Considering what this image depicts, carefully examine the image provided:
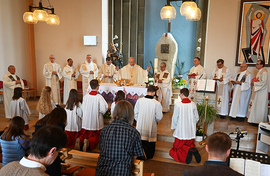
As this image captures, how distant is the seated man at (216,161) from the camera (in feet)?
5.23

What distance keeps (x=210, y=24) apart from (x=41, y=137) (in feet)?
24.3

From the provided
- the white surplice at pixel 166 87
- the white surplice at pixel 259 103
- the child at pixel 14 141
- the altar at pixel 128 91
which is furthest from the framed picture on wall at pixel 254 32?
the child at pixel 14 141

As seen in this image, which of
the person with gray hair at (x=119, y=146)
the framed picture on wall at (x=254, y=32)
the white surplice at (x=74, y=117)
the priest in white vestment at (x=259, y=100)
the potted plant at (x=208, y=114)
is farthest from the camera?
the framed picture on wall at (x=254, y=32)

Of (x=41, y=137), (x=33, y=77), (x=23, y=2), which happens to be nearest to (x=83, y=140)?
(x=41, y=137)

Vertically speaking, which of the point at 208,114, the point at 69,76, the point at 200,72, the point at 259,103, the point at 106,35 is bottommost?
the point at 208,114

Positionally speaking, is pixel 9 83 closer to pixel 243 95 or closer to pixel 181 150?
pixel 181 150

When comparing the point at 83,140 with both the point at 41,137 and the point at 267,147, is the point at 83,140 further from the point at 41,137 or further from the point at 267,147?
the point at 267,147

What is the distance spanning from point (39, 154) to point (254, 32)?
298 inches

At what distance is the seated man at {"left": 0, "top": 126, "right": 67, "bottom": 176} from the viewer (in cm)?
135

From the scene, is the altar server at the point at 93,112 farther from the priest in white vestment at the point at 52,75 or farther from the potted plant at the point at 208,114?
the priest in white vestment at the point at 52,75

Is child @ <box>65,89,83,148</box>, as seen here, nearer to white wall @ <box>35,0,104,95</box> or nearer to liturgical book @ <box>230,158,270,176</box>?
liturgical book @ <box>230,158,270,176</box>

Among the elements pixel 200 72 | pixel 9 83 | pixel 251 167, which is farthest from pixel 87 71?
pixel 251 167

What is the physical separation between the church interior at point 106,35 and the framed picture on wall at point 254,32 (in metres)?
0.20

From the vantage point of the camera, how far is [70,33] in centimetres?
963
